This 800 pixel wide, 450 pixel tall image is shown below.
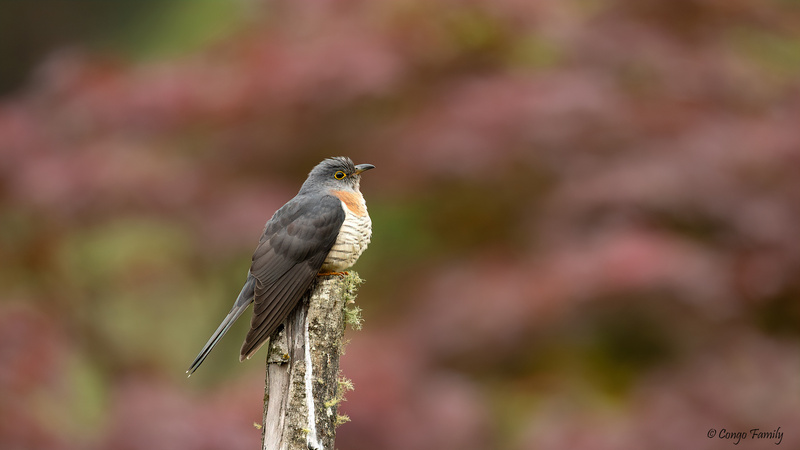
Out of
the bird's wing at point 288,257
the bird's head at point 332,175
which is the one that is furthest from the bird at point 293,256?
the bird's head at point 332,175

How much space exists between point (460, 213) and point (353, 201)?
219 centimetres

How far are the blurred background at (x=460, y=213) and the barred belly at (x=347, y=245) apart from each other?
1.26m

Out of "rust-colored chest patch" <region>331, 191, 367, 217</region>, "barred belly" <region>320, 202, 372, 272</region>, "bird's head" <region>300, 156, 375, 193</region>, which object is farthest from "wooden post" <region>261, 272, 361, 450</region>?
"bird's head" <region>300, 156, 375, 193</region>

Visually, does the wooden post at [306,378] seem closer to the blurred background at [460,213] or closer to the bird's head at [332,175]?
the bird's head at [332,175]

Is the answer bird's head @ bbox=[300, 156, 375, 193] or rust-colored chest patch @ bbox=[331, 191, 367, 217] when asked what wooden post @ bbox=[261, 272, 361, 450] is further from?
bird's head @ bbox=[300, 156, 375, 193]

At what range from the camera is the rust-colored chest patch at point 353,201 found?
311 centimetres

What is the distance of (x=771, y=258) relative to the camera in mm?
4473

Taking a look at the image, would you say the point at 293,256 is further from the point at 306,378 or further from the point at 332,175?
the point at 332,175

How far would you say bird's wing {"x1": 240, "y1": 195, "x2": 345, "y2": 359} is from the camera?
252 centimetres

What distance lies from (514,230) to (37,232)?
120 inches

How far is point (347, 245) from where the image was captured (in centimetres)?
291

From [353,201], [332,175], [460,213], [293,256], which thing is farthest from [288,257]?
[460,213]

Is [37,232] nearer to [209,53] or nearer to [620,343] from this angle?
[209,53]

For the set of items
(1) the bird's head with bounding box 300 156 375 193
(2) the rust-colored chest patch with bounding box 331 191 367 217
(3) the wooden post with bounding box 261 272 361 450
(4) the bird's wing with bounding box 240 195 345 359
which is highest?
(1) the bird's head with bounding box 300 156 375 193
